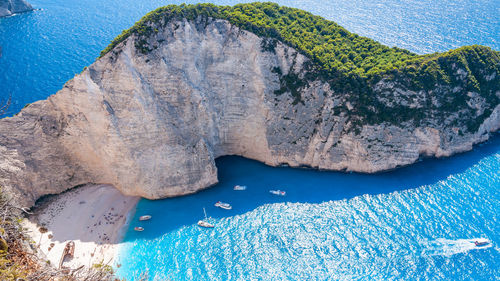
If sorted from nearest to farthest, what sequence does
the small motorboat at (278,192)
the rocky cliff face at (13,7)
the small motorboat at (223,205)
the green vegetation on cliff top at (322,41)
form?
the green vegetation on cliff top at (322,41) < the small motorboat at (223,205) < the small motorboat at (278,192) < the rocky cliff face at (13,7)

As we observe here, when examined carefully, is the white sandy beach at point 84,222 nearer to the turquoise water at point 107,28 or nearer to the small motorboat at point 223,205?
the small motorboat at point 223,205

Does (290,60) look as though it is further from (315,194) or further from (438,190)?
(438,190)

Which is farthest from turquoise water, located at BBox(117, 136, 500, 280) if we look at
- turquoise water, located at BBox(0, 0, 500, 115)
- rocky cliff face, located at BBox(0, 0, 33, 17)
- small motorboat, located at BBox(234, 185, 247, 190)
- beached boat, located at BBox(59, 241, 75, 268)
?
rocky cliff face, located at BBox(0, 0, 33, 17)

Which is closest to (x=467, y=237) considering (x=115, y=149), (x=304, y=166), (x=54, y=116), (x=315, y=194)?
(x=315, y=194)

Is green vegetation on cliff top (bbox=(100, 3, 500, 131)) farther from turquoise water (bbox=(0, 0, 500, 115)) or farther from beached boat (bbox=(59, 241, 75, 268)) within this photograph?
beached boat (bbox=(59, 241, 75, 268))

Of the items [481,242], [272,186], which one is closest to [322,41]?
[272,186]

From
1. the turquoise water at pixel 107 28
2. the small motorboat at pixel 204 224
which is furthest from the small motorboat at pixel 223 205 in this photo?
the turquoise water at pixel 107 28
